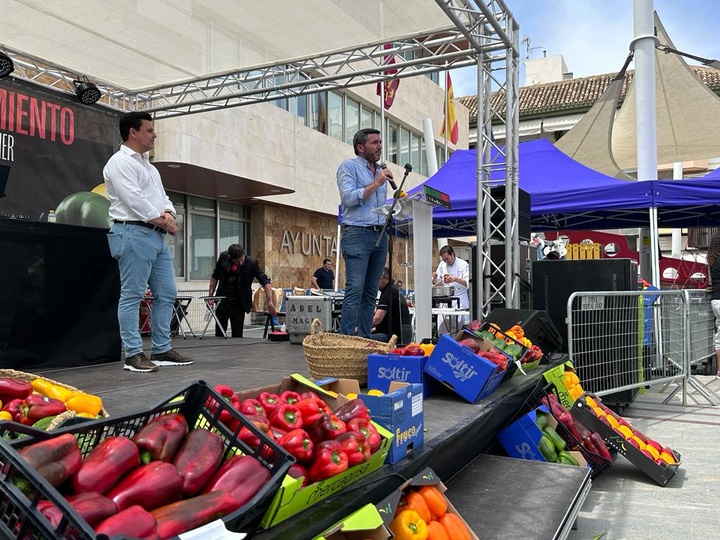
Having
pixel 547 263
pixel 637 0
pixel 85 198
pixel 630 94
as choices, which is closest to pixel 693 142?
pixel 630 94

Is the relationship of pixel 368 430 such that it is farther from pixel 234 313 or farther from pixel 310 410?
pixel 234 313

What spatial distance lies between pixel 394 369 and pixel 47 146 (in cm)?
598

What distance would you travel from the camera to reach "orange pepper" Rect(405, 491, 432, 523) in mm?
2238

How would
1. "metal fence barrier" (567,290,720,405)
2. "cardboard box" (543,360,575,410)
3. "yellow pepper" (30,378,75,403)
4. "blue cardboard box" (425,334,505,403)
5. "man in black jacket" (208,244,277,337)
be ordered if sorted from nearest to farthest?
1. "yellow pepper" (30,378,75,403)
2. "blue cardboard box" (425,334,505,403)
3. "cardboard box" (543,360,575,410)
4. "metal fence barrier" (567,290,720,405)
5. "man in black jacket" (208,244,277,337)

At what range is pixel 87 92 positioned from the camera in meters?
7.48

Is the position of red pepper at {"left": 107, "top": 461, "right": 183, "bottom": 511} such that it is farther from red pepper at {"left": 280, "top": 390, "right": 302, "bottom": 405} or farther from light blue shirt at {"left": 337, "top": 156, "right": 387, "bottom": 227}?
light blue shirt at {"left": 337, "top": 156, "right": 387, "bottom": 227}

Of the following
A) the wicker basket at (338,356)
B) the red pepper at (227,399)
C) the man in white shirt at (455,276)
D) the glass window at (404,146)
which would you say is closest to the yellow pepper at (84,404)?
the red pepper at (227,399)

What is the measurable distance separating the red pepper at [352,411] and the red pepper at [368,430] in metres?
0.04

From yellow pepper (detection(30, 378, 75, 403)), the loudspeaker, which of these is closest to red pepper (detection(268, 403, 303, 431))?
yellow pepper (detection(30, 378, 75, 403))

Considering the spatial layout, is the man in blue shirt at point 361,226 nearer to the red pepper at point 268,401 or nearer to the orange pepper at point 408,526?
the red pepper at point 268,401

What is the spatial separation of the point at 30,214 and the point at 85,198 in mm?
1759

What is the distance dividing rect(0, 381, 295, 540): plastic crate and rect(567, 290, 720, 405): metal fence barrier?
13.2 feet

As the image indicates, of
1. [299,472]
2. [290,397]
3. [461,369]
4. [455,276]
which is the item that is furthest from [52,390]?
[455,276]

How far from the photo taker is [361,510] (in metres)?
1.95
